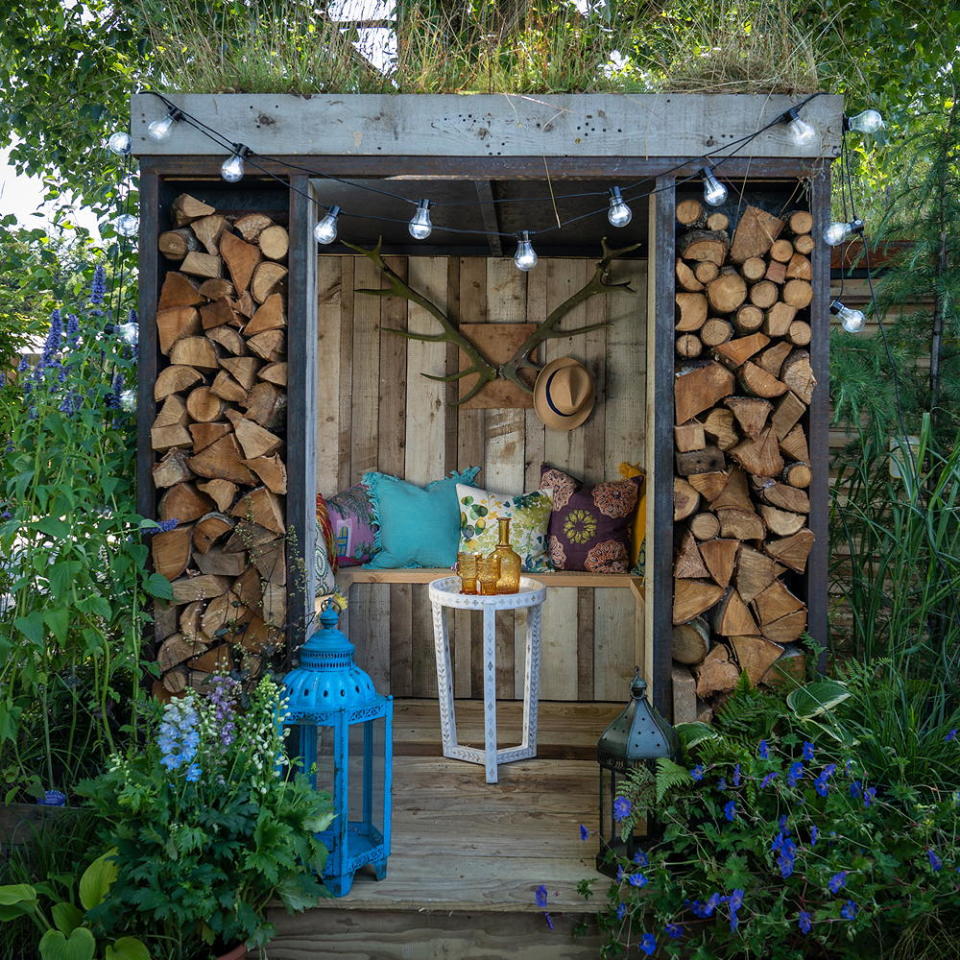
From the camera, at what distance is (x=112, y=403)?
2994 mm

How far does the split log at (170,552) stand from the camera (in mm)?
2783

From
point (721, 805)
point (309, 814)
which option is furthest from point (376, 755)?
point (721, 805)

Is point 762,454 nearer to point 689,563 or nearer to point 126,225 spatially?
point 689,563

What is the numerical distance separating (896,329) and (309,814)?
9.42 ft

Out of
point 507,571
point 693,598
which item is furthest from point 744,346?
point 507,571

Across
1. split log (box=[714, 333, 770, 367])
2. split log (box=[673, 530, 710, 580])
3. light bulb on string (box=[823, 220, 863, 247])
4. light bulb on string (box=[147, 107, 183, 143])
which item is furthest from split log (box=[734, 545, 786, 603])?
light bulb on string (box=[147, 107, 183, 143])

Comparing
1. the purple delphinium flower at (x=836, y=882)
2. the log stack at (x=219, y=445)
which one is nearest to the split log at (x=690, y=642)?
the purple delphinium flower at (x=836, y=882)

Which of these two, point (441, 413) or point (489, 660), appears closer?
point (489, 660)

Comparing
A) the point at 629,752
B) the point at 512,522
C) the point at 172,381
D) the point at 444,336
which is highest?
the point at 444,336

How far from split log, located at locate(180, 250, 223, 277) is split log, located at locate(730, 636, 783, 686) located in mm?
2027

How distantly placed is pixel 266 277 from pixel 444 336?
163 cm

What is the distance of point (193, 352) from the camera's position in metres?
2.82

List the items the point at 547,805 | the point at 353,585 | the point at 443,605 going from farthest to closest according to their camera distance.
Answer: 1. the point at 353,585
2. the point at 443,605
3. the point at 547,805

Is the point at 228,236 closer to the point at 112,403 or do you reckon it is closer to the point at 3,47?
the point at 112,403
